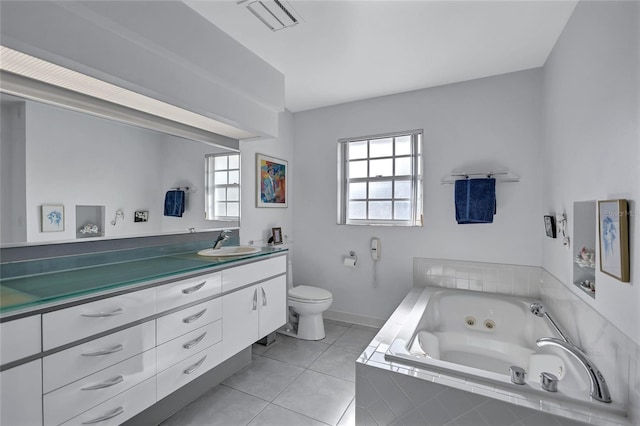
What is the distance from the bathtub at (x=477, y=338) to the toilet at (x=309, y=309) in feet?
2.85

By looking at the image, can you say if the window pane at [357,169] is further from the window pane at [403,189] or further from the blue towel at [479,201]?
the blue towel at [479,201]

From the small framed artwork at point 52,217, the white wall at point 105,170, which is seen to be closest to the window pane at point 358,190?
the white wall at point 105,170

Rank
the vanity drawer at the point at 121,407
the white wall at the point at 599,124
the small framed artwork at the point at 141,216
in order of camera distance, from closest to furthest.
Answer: the white wall at the point at 599,124, the vanity drawer at the point at 121,407, the small framed artwork at the point at 141,216

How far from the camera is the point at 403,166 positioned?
10.4 feet

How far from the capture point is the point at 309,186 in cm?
358

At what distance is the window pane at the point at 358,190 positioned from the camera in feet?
11.1

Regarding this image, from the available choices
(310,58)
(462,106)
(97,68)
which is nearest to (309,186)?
(310,58)

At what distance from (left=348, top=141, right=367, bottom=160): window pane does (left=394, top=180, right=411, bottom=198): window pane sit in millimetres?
503

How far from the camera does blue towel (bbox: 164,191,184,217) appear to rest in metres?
2.22

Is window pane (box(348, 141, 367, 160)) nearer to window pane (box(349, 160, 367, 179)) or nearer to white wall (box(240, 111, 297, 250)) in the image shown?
window pane (box(349, 160, 367, 179))

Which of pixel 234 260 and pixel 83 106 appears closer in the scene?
pixel 83 106

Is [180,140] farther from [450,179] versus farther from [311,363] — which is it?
[450,179]

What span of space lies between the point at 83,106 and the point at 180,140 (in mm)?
637

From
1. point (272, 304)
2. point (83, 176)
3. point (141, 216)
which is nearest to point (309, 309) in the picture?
point (272, 304)
